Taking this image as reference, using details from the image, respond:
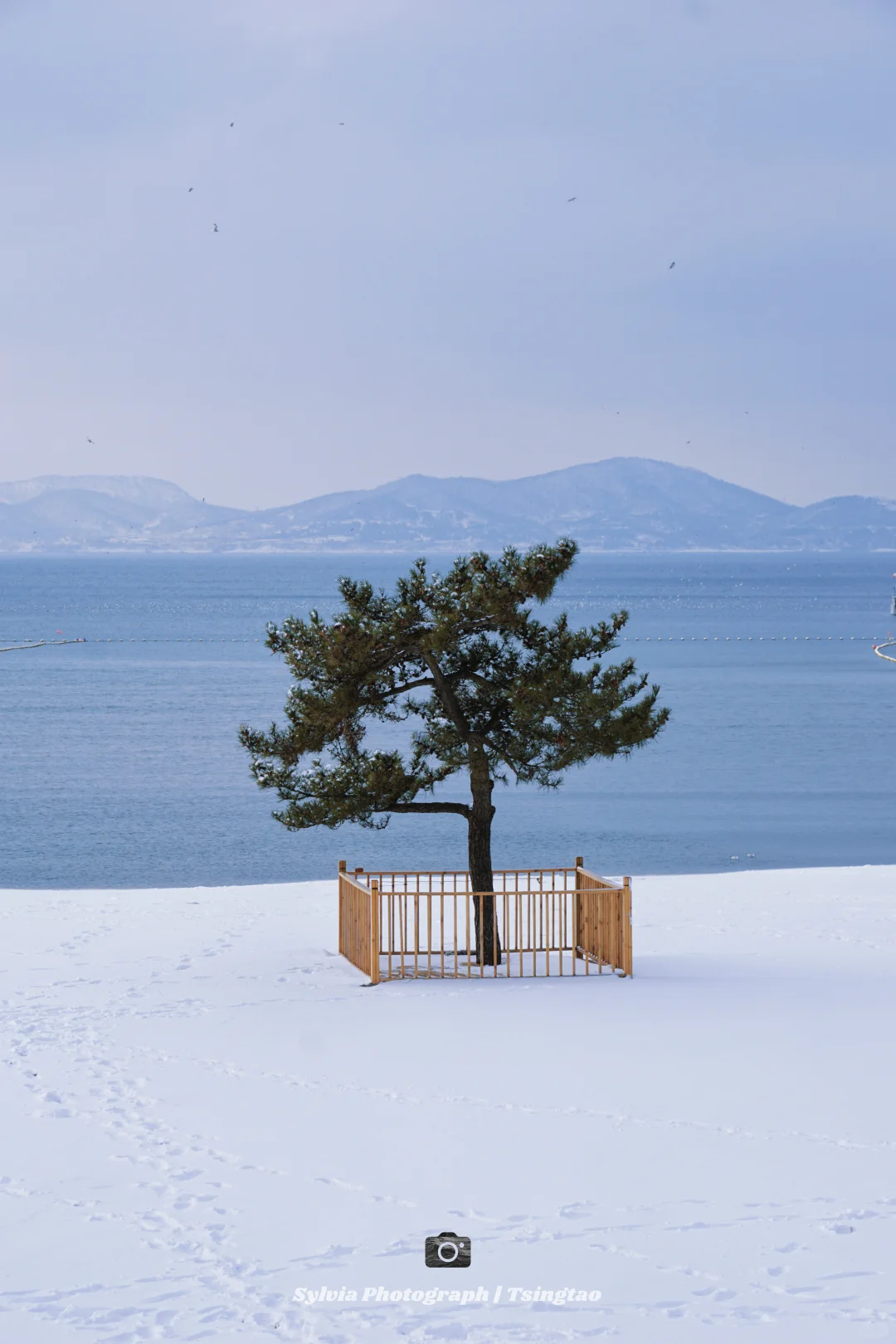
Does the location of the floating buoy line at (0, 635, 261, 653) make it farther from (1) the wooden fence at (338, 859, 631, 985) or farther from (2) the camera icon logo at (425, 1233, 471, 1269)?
(2) the camera icon logo at (425, 1233, 471, 1269)

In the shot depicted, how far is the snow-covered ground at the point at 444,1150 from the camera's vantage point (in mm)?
7617

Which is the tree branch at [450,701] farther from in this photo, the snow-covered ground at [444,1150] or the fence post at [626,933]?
the snow-covered ground at [444,1150]

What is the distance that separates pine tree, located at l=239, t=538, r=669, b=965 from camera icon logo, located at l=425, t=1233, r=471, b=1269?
8.71 metres

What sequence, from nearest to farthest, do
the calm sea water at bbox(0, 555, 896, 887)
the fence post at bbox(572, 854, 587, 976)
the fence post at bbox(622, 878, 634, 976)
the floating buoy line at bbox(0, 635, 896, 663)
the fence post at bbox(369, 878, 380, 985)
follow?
1. the fence post at bbox(369, 878, 380, 985)
2. the fence post at bbox(622, 878, 634, 976)
3. the fence post at bbox(572, 854, 587, 976)
4. the calm sea water at bbox(0, 555, 896, 887)
5. the floating buoy line at bbox(0, 635, 896, 663)

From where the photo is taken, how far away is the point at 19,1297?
7730 millimetres

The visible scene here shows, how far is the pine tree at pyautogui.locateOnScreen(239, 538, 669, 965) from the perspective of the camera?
17.1 m

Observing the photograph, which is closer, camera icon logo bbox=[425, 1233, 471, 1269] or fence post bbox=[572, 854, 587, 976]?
camera icon logo bbox=[425, 1233, 471, 1269]

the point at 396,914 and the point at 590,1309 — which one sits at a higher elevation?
the point at 590,1309

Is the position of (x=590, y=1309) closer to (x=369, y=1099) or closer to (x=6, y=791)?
(x=369, y=1099)

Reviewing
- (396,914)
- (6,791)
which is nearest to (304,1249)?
(396,914)

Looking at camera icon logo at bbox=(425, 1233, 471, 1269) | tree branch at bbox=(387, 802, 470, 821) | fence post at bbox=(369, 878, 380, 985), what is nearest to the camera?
camera icon logo at bbox=(425, 1233, 471, 1269)

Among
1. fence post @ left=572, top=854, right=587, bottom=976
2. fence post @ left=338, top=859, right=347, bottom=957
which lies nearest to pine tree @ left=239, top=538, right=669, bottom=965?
fence post @ left=338, top=859, right=347, bottom=957

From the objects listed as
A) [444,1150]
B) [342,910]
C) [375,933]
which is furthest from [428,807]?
[444,1150]

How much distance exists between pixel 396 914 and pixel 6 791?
99.0 feet
